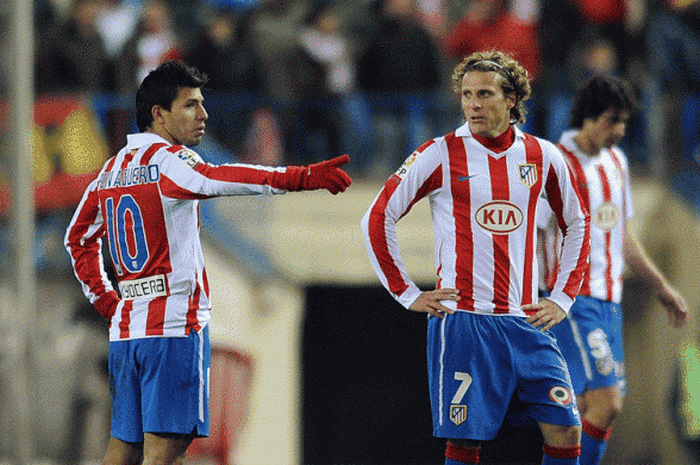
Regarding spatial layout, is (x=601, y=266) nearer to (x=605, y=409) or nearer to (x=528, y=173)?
(x=605, y=409)

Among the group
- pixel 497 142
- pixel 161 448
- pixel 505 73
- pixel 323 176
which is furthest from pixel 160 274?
pixel 505 73

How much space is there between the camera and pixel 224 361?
1145cm

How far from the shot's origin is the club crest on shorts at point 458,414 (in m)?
4.78

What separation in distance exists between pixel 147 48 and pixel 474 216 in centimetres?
746

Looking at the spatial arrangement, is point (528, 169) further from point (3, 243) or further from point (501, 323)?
point (3, 243)

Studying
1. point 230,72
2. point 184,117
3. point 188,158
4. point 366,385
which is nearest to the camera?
point 188,158

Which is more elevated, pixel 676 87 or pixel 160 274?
pixel 676 87

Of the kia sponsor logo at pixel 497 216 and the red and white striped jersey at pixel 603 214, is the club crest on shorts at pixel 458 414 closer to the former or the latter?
the kia sponsor logo at pixel 497 216

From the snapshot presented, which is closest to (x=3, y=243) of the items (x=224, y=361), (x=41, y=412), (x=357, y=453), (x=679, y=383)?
(x=41, y=412)

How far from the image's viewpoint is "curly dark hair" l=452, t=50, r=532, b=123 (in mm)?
4902

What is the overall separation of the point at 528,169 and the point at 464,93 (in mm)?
459

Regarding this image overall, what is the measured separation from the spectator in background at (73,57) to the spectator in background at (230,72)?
1.09 metres

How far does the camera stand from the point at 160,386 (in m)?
4.74

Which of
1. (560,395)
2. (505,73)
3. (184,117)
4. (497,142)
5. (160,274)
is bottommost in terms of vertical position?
(560,395)
